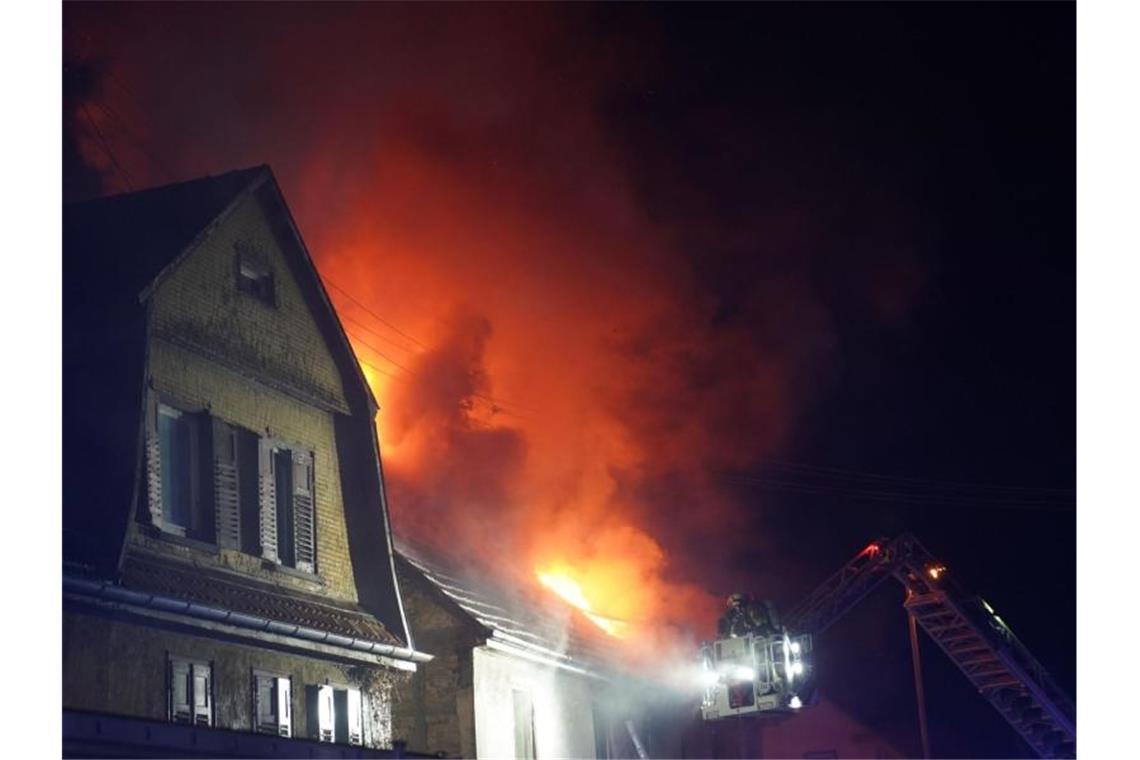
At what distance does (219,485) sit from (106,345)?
170 centimetres

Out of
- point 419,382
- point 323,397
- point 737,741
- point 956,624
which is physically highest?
point 419,382

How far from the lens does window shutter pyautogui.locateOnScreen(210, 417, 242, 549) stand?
12273mm

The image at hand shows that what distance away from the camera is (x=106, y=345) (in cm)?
1138

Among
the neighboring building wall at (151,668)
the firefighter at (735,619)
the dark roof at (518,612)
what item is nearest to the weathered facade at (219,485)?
the neighboring building wall at (151,668)

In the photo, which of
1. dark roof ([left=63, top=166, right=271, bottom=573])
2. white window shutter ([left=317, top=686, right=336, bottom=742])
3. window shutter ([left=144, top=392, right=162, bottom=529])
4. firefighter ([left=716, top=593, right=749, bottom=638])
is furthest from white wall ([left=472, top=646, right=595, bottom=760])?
Answer: dark roof ([left=63, top=166, right=271, bottom=573])

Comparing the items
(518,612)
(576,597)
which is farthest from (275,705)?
(576,597)

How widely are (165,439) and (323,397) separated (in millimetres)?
2375

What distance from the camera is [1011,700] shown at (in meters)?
26.5

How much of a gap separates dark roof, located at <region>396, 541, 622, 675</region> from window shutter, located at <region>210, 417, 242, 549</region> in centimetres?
445

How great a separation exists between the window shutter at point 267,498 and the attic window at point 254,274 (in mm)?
1442

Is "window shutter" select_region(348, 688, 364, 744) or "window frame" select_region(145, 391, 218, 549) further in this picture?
"window shutter" select_region(348, 688, 364, 744)

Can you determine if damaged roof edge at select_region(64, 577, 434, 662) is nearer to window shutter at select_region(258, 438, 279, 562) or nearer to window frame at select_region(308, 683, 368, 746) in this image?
window frame at select_region(308, 683, 368, 746)
